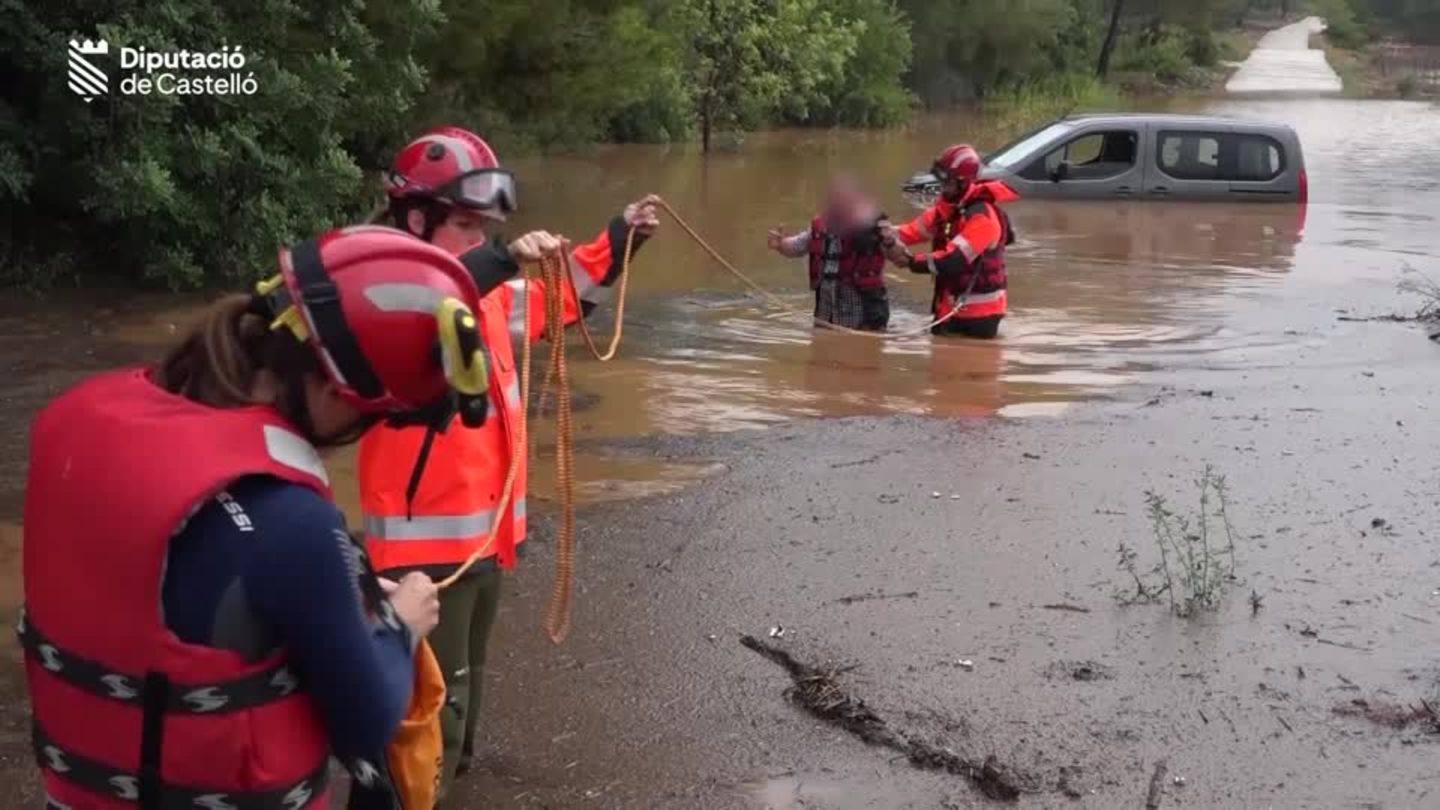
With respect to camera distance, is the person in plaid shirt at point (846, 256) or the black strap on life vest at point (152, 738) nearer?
the black strap on life vest at point (152, 738)

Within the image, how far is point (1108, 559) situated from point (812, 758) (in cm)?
232

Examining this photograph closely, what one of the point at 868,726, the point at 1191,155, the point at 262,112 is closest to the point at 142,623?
the point at 868,726

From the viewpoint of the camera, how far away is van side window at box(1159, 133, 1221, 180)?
19562mm

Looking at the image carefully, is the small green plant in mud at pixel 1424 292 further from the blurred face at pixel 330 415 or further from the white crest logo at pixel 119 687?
the white crest logo at pixel 119 687

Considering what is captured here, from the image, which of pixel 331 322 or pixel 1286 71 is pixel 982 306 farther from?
pixel 1286 71

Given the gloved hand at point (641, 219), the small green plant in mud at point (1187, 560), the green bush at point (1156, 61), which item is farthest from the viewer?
the green bush at point (1156, 61)

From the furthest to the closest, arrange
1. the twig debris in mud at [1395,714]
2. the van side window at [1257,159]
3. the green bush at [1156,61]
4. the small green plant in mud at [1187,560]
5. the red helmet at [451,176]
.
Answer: the green bush at [1156,61] < the van side window at [1257,159] < the small green plant in mud at [1187,560] < the twig debris in mud at [1395,714] < the red helmet at [451,176]

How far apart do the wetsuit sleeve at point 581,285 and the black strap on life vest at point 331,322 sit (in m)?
2.24

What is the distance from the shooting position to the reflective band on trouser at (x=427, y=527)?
395cm

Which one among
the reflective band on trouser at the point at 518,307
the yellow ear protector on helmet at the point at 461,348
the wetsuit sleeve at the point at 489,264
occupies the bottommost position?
the reflective band on trouser at the point at 518,307

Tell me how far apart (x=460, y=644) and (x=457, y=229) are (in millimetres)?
1028

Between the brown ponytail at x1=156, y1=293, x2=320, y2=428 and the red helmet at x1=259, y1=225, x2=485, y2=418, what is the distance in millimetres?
42

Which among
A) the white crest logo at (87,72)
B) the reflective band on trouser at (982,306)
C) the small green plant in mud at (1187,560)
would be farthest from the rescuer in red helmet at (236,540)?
the white crest logo at (87,72)

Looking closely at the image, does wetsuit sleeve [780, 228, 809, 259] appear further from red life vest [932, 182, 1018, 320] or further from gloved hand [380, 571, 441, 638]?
gloved hand [380, 571, 441, 638]
